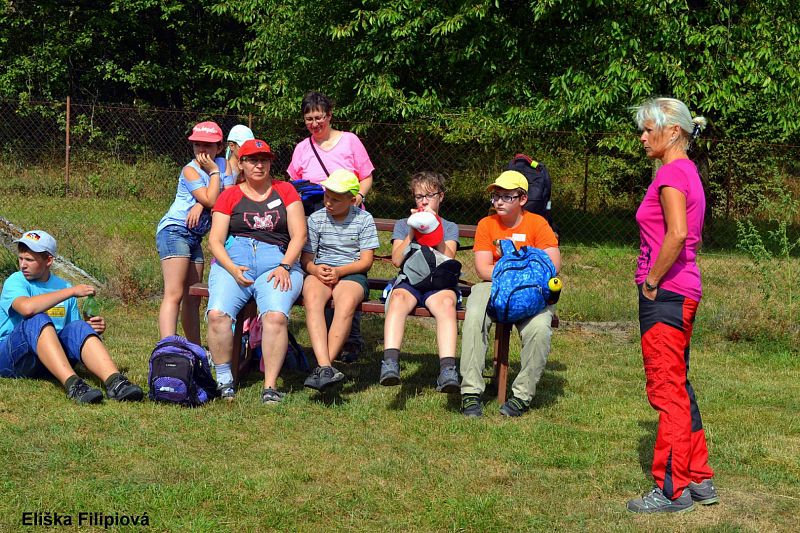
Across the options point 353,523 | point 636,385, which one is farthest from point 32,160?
point 353,523

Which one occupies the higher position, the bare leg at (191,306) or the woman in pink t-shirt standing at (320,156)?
the woman in pink t-shirt standing at (320,156)

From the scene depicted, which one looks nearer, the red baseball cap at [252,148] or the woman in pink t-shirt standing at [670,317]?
the woman in pink t-shirt standing at [670,317]

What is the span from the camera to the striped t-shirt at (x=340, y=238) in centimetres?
638

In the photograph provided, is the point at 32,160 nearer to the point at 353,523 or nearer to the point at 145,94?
the point at 145,94

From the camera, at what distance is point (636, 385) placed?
21.9 feet

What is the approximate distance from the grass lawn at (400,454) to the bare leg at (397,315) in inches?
16.7

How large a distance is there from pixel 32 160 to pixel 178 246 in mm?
9139

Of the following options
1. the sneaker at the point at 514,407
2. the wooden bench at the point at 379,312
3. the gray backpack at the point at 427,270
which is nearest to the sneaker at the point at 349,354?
the wooden bench at the point at 379,312

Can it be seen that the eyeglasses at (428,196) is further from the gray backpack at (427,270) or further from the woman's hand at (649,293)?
the woman's hand at (649,293)

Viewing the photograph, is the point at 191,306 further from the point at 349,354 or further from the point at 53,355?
the point at 349,354

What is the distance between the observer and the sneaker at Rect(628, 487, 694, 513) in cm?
430

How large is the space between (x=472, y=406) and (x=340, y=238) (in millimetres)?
1435

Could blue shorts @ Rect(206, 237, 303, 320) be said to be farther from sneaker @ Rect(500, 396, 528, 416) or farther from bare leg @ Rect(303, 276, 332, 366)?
sneaker @ Rect(500, 396, 528, 416)

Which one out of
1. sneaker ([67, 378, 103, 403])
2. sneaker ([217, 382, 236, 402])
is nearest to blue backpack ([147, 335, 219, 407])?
sneaker ([217, 382, 236, 402])
